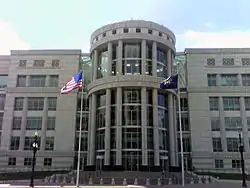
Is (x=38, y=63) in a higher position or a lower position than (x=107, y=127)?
higher

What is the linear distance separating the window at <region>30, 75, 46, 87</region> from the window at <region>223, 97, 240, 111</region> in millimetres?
40335

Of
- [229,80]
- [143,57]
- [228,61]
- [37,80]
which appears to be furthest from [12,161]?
[228,61]

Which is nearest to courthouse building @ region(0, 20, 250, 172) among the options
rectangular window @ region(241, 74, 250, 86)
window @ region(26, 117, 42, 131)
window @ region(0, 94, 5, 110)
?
window @ region(26, 117, 42, 131)

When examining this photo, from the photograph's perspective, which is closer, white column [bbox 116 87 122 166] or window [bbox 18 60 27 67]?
white column [bbox 116 87 122 166]

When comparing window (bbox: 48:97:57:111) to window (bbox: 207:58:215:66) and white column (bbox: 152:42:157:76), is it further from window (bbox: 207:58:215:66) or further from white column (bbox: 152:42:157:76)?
window (bbox: 207:58:215:66)

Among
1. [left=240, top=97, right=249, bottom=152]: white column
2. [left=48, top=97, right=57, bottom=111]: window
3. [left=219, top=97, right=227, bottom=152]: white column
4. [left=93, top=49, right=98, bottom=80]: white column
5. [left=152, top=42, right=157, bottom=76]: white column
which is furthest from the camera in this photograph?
[left=48, top=97, right=57, bottom=111]: window

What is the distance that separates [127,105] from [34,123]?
2256 centimetres

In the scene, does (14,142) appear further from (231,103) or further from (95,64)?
(231,103)

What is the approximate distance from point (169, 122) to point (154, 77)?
891 cm

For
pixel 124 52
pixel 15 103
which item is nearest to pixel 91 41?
pixel 124 52

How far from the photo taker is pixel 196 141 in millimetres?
55688

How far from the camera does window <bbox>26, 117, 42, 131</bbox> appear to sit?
57619 mm

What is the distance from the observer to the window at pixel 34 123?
189 ft

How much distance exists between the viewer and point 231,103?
58.0m
